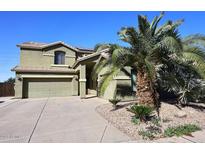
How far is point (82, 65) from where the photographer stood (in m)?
15.1

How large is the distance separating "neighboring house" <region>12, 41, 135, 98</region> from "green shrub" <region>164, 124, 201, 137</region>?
→ 34.3 ft

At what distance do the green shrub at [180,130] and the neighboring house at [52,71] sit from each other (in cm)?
1044

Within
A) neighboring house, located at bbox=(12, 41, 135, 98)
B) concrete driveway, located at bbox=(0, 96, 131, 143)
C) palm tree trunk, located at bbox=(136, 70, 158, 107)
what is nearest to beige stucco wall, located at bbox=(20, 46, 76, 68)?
neighboring house, located at bbox=(12, 41, 135, 98)

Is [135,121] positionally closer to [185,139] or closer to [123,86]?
[185,139]

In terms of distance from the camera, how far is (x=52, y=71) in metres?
17.2

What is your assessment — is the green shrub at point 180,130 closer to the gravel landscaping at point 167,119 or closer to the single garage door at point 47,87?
the gravel landscaping at point 167,119

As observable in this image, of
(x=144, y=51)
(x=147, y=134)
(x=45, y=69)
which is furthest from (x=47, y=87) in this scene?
(x=147, y=134)

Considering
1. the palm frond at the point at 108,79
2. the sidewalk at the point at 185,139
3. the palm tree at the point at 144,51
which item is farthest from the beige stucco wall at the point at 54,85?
the sidewalk at the point at 185,139

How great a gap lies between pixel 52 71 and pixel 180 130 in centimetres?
1474
